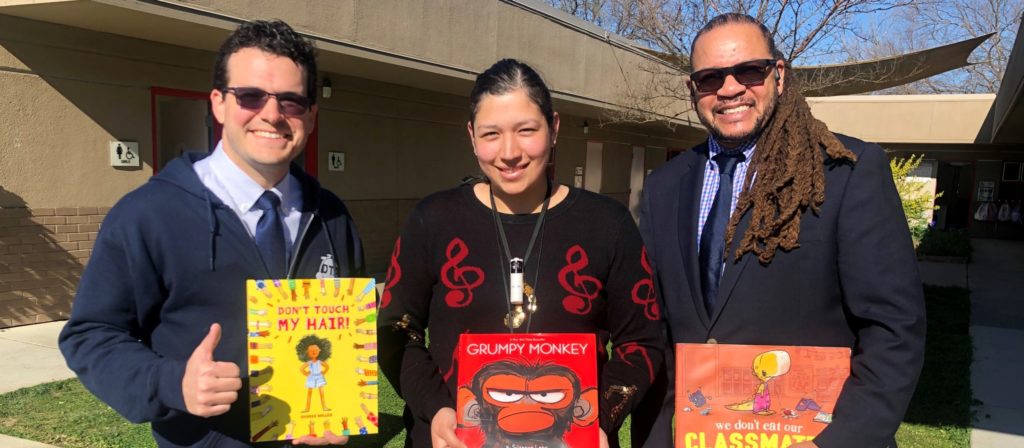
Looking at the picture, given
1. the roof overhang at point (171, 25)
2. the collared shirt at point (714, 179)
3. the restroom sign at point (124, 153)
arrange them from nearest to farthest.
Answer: the collared shirt at point (714, 179) < the roof overhang at point (171, 25) < the restroom sign at point (124, 153)

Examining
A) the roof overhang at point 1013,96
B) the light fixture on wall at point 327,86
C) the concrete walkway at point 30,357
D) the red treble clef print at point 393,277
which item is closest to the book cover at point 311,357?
the red treble clef print at point 393,277

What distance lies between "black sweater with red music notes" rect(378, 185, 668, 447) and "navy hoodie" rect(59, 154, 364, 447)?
1.17 ft

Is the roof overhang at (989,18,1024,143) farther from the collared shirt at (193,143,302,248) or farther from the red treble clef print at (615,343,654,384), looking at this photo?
the collared shirt at (193,143,302,248)

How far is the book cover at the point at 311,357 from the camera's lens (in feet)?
6.25

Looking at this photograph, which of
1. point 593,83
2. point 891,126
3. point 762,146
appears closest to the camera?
point 762,146

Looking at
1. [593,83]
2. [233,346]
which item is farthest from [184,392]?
Result: [593,83]

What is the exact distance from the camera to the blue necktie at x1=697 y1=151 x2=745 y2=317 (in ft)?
7.25

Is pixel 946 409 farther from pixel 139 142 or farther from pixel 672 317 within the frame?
pixel 139 142

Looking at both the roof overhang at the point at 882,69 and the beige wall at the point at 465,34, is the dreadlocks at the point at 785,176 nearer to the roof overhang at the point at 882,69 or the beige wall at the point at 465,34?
the beige wall at the point at 465,34

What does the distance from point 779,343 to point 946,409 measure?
4.62 m

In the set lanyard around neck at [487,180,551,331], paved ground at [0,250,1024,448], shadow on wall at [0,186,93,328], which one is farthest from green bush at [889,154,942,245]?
lanyard around neck at [487,180,551,331]

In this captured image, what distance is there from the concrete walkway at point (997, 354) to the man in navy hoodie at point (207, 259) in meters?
5.11

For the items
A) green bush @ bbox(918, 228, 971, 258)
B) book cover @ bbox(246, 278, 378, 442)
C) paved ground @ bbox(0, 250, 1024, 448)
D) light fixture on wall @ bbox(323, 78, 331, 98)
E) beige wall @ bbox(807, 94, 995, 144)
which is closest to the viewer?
book cover @ bbox(246, 278, 378, 442)

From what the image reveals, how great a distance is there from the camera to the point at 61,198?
7445 millimetres
